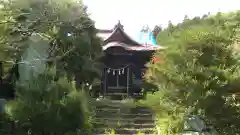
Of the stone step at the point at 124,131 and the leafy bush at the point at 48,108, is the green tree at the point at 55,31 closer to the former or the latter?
the leafy bush at the point at 48,108

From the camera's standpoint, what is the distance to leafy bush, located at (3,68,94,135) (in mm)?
7977

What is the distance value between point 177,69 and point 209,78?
2.50ft

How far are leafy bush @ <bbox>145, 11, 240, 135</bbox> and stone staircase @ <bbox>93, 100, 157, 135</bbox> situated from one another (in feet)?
9.47

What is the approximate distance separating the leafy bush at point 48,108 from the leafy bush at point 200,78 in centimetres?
197

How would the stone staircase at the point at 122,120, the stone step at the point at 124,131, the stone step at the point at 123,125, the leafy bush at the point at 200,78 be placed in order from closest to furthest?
the leafy bush at the point at 200,78, the stone step at the point at 124,131, the stone staircase at the point at 122,120, the stone step at the point at 123,125

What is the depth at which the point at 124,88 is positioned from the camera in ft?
68.5

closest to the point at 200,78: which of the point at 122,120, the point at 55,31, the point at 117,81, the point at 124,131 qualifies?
the point at 124,131

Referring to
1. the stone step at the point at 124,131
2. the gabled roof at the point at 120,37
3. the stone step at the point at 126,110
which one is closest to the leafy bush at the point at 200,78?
the stone step at the point at 124,131

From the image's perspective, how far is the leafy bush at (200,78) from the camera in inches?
298

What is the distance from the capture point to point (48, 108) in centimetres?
797

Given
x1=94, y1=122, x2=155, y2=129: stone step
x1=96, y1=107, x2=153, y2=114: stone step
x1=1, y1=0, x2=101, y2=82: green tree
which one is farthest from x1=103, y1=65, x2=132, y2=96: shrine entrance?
x1=94, y1=122, x2=155, y2=129: stone step

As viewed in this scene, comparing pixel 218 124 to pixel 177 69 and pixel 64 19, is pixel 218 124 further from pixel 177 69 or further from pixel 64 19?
pixel 64 19

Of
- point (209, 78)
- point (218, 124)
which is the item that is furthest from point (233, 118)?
point (209, 78)

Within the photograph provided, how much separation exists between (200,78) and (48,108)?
3.59 metres
